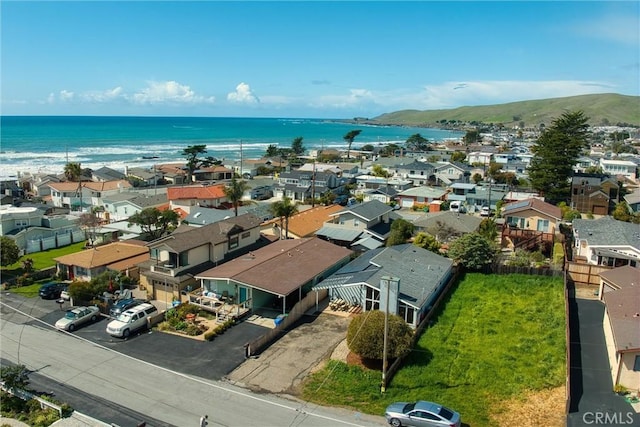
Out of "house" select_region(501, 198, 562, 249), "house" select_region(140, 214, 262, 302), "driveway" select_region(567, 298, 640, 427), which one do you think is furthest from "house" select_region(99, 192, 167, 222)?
"driveway" select_region(567, 298, 640, 427)

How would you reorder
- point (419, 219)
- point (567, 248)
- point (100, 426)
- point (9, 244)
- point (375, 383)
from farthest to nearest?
point (419, 219)
point (567, 248)
point (9, 244)
point (375, 383)
point (100, 426)

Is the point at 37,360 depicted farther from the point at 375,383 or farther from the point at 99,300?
the point at 375,383

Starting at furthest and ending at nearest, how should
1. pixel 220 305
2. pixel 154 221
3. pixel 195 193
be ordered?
pixel 195 193 < pixel 154 221 < pixel 220 305

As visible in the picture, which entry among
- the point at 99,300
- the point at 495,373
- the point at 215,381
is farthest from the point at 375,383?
the point at 99,300

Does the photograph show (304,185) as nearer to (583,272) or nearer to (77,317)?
(583,272)

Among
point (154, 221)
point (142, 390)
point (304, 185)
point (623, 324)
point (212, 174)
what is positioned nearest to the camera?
point (142, 390)

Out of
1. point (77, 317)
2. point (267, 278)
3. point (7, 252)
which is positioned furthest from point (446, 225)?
point (7, 252)

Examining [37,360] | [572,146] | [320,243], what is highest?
[572,146]
